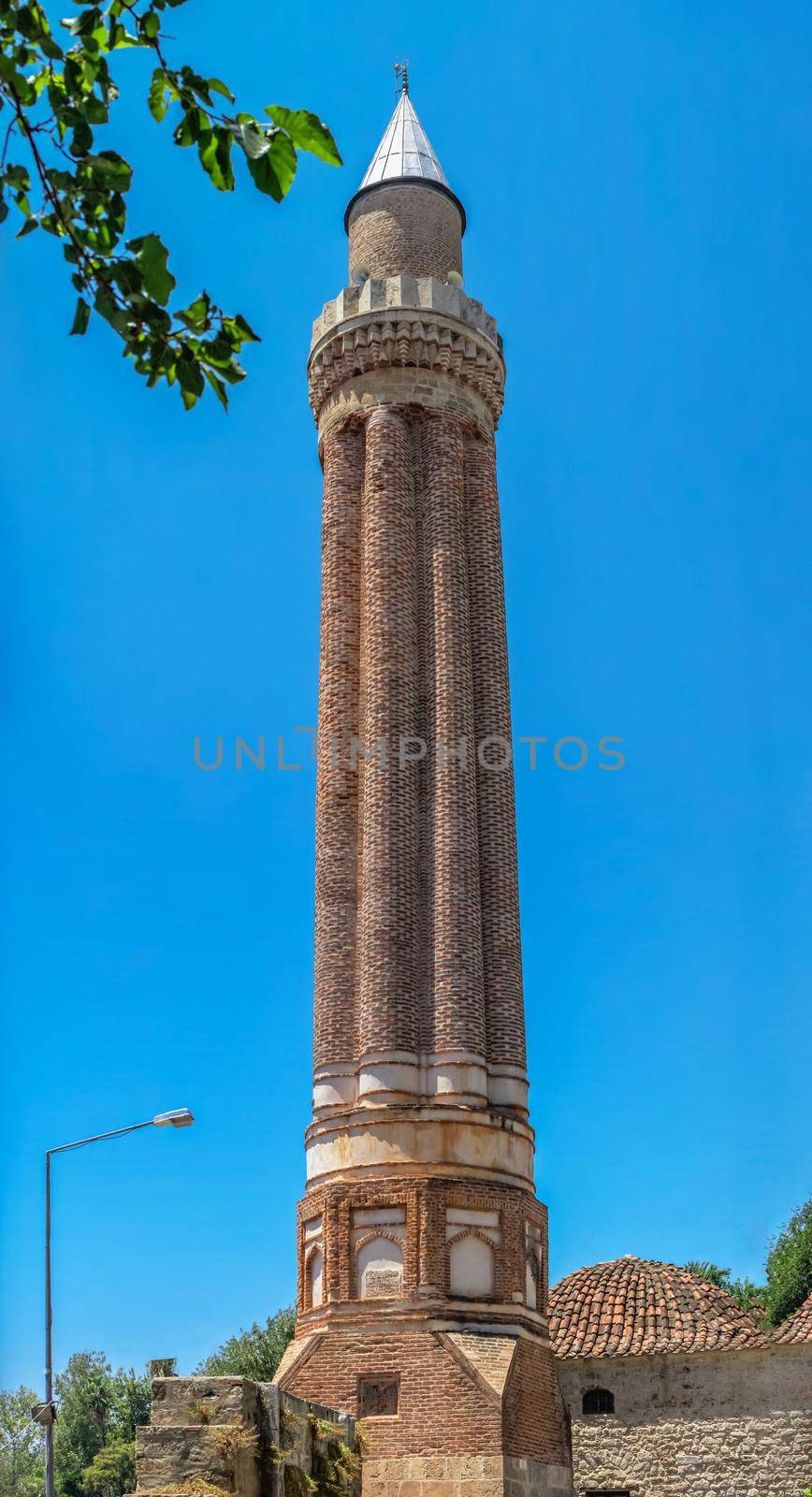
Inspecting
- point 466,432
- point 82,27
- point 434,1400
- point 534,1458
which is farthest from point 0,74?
point 466,432

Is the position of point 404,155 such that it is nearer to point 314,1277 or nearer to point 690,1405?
point 314,1277

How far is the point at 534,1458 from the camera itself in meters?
19.1

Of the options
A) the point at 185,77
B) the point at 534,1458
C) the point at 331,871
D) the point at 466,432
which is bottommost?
the point at 534,1458

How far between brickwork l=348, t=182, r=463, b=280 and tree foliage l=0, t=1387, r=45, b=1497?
3504cm

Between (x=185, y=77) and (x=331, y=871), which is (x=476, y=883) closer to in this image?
(x=331, y=871)

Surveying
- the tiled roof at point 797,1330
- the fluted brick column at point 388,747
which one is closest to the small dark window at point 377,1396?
the fluted brick column at point 388,747

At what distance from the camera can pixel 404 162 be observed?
2639 cm

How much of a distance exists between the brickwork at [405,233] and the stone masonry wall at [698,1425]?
54.5 ft

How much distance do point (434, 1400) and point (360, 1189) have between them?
2.66 metres

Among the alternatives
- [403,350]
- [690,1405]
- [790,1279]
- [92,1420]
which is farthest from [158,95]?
[92,1420]

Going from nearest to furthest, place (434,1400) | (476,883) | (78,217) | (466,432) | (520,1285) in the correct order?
(78,217)
(434,1400)
(520,1285)
(476,883)
(466,432)

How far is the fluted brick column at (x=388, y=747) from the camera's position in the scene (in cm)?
2095

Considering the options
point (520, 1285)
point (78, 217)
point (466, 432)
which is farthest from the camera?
point (466, 432)

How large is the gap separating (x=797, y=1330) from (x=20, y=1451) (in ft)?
119
